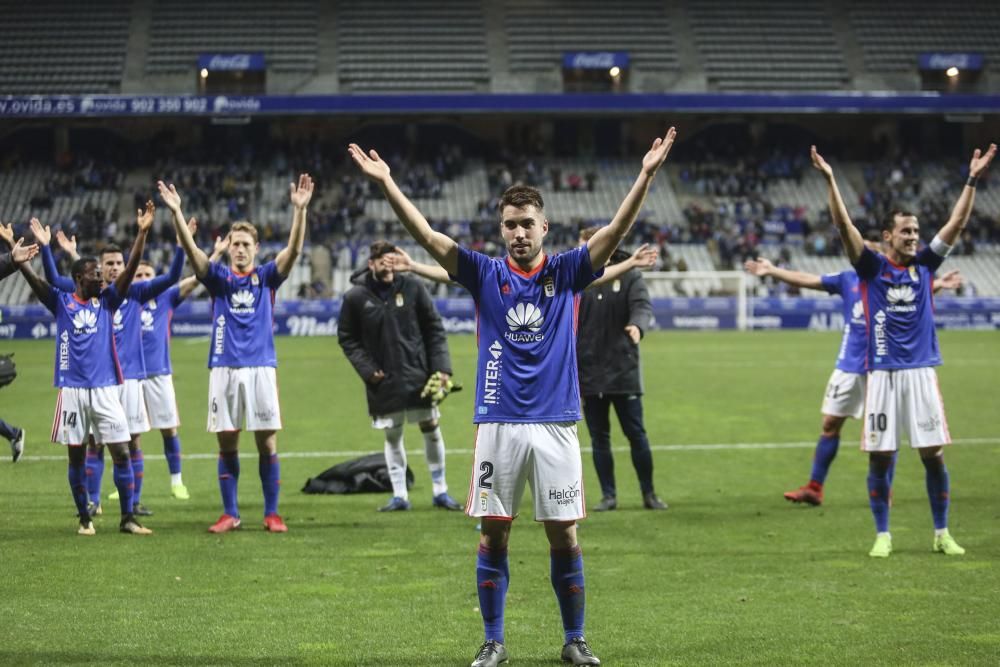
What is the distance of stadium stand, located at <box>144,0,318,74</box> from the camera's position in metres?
53.0

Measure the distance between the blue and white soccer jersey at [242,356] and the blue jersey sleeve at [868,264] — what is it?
435 centimetres

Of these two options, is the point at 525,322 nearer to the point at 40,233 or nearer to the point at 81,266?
the point at 81,266

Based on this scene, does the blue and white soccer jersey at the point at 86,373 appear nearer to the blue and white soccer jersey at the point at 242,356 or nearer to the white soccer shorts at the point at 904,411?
the blue and white soccer jersey at the point at 242,356

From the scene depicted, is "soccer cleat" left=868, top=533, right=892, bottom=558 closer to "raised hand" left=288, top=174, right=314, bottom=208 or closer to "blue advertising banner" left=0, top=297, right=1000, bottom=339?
"raised hand" left=288, top=174, right=314, bottom=208

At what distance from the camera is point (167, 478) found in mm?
12516

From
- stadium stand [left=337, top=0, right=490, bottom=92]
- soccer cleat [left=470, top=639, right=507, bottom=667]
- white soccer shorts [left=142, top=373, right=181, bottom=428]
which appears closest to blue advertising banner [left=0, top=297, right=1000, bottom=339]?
stadium stand [left=337, top=0, right=490, bottom=92]

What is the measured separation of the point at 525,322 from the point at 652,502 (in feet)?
17.1

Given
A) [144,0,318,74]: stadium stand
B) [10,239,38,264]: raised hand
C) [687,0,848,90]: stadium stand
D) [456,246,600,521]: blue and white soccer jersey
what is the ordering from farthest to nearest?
[687,0,848,90]: stadium stand < [144,0,318,74]: stadium stand < [10,239,38,264]: raised hand < [456,246,600,521]: blue and white soccer jersey

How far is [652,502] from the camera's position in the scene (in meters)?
10.7

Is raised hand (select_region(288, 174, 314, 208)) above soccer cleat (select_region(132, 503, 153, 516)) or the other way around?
above

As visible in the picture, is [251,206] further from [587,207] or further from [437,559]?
[437,559]

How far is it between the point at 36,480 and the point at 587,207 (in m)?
39.3

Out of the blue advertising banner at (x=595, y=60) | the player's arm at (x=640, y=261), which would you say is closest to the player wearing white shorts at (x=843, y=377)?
the player's arm at (x=640, y=261)

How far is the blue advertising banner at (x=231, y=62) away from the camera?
52.4 meters
